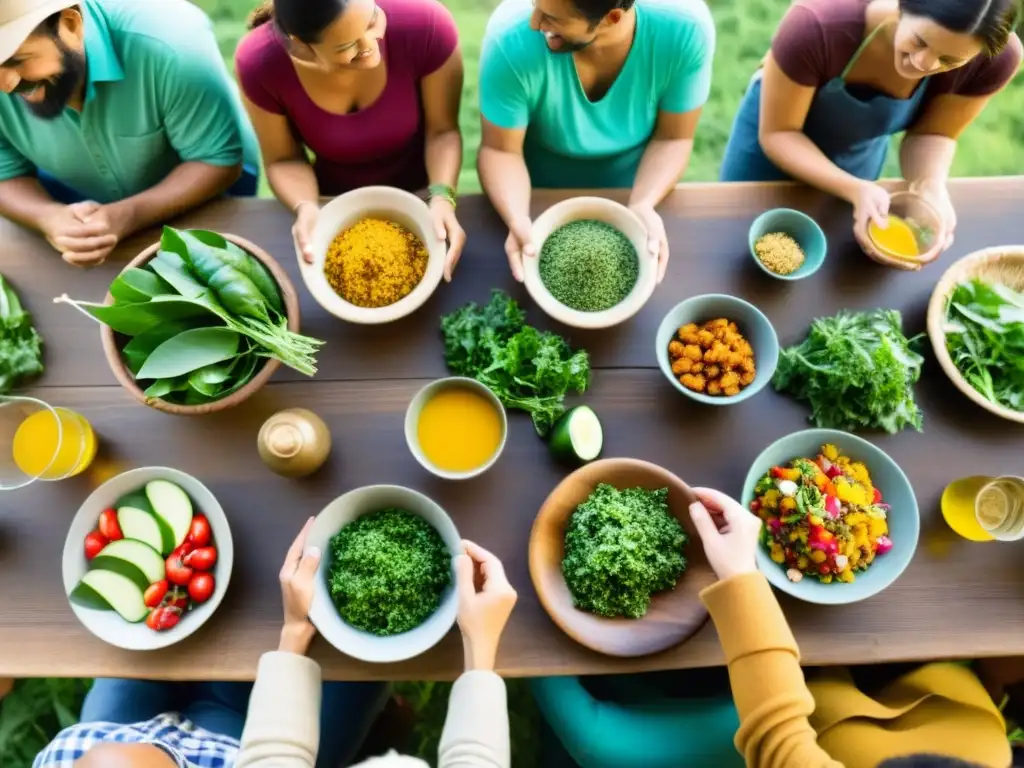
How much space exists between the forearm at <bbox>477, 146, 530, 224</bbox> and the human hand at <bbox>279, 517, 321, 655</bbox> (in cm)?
85

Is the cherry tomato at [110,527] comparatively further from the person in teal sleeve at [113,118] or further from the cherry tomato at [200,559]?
the person in teal sleeve at [113,118]

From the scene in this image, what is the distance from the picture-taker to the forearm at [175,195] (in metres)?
1.61

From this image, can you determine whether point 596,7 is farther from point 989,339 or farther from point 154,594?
point 154,594

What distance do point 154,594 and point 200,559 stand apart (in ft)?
0.34

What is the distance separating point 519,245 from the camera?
1.54m

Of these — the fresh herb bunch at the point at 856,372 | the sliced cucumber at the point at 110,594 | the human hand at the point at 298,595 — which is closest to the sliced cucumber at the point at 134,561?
the sliced cucumber at the point at 110,594

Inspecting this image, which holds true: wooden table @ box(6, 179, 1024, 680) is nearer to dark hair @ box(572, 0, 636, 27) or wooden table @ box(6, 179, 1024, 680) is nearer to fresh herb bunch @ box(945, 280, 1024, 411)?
fresh herb bunch @ box(945, 280, 1024, 411)

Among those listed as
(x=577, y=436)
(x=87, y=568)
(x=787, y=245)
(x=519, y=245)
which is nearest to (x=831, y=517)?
(x=577, y=436)

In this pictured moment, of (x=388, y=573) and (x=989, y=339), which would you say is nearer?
(x=388, y=573)

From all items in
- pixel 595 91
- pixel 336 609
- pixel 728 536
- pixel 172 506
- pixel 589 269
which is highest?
pixel 595 91

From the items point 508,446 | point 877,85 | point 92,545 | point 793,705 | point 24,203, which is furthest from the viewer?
point 877,85

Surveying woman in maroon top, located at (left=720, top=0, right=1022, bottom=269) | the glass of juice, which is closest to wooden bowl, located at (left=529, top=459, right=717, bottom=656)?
woman in maroon top, located at (left=720, top=0, right=1022, bottom=269)

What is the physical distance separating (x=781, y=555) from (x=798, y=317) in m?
0.55

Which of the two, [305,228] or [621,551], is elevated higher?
[305,228]
